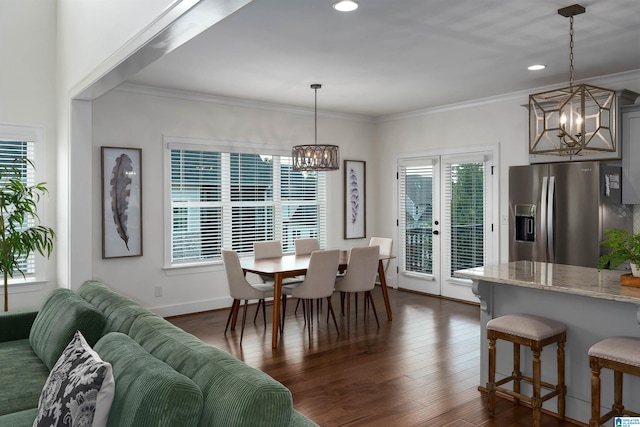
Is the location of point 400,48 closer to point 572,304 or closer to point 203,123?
point 572,304

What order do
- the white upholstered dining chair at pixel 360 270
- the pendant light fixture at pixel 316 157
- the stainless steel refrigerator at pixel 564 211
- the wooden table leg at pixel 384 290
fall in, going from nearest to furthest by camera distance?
the stainless steel refrigerator at pixel 564 211
the white upholstered dining chair at pixel 360 270
the pendant light fixture at pixel 316 157
the wooden table leg at pixel 384 290

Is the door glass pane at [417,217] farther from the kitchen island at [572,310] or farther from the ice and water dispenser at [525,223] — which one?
the kitchen island at [572,310]

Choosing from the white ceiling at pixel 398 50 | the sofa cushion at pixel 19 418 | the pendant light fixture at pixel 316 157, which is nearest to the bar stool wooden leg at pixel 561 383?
the white ceiling at pixel 398 50

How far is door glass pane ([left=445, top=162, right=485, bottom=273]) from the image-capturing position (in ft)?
21.2

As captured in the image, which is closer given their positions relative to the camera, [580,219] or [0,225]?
[0,225]

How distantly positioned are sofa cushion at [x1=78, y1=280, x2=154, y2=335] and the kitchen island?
2140 millimetres

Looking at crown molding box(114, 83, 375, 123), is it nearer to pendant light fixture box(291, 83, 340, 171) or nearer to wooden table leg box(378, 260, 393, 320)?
pendant light fixture box(291, 83, 340, 171)

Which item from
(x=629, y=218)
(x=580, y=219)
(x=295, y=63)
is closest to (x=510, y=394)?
(x=580, y=219)

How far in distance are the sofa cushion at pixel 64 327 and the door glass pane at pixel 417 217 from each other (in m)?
5.11

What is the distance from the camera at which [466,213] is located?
261 inches

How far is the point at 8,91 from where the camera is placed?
4.68 meters

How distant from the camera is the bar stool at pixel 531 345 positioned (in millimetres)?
2967

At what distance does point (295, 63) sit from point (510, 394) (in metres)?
3.30

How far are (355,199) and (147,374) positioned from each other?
6.05m
